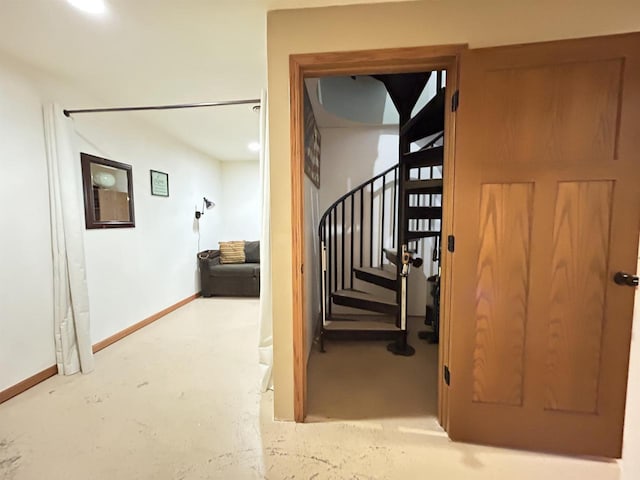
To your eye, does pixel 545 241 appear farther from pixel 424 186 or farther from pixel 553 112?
pixel 424 186

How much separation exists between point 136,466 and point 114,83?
280 cm

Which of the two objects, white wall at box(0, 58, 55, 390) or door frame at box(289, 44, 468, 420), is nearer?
door frame at box(289, 44, 468, 420)

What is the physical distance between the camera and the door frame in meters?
1.59

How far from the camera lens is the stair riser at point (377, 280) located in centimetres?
316

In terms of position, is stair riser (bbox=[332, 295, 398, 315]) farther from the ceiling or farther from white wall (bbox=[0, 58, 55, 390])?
white wall (bbox=[0, 58, 55, 390])

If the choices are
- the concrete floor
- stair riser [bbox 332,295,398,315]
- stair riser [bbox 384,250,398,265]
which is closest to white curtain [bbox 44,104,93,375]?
the concrete floor

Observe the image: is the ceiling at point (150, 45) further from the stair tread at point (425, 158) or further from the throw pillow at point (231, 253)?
the throw pillow at point (231, 253)

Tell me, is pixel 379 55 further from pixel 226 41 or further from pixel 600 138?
pixel 600 138

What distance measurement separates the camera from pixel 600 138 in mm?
1420

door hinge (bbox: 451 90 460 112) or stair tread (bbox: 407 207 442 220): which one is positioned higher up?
door hinge (bbox: 451 90 460 112)

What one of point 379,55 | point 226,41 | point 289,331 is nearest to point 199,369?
point 289,331

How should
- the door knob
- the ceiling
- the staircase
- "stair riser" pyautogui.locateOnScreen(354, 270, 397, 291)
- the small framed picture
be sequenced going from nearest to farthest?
the door knob, the ceiling, the staircase, "stair riser" pyautogui.locateOnScreen(354, 270, 397, 291), the small framed picture

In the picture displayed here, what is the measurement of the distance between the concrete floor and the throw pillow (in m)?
2.50

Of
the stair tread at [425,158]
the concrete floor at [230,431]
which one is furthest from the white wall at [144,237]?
the stair tread at [425,158]
